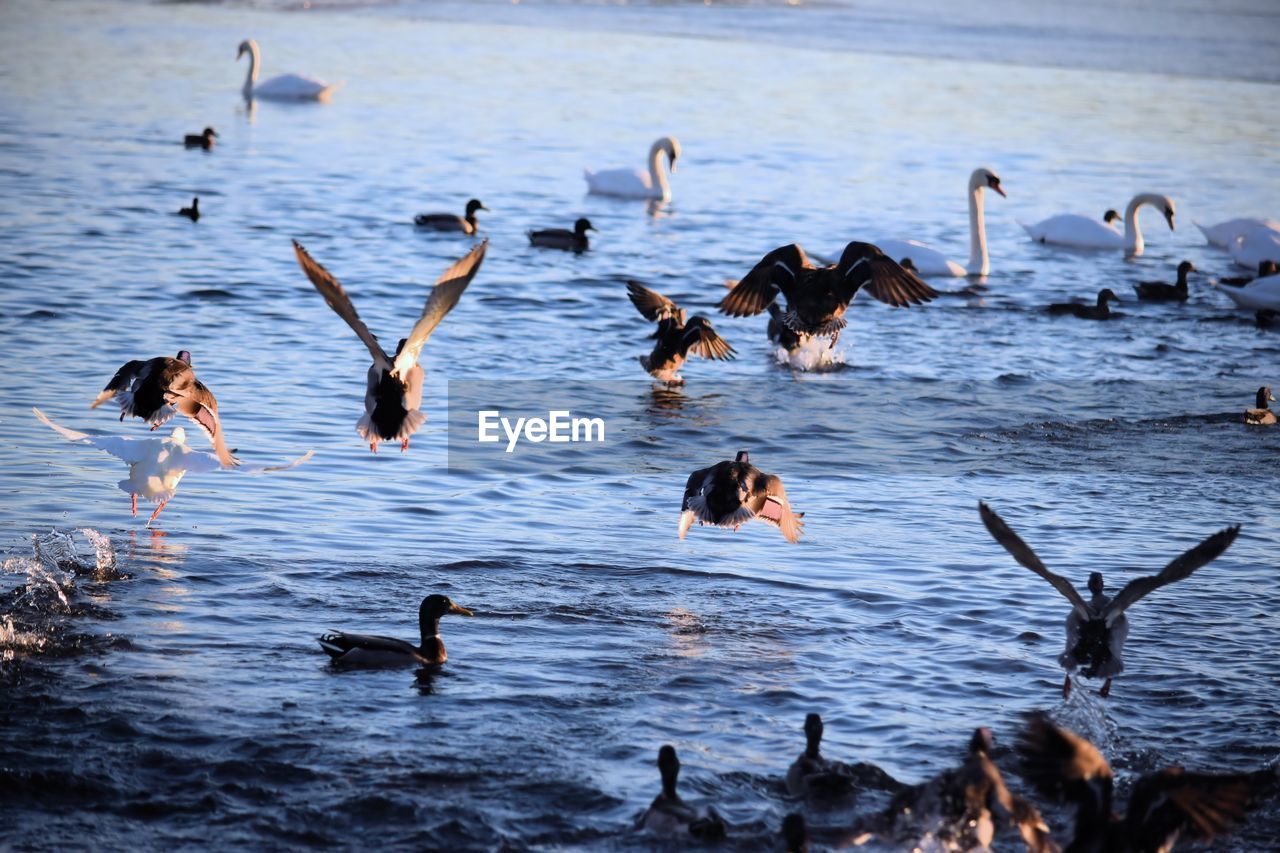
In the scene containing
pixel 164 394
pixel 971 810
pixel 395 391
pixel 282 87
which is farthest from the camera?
pixel 282 87

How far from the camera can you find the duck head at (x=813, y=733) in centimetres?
758

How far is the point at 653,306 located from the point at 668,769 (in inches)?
350

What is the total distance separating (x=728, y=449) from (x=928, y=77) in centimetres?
2385

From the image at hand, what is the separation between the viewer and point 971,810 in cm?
686

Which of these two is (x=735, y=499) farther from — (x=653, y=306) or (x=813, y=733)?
(x=653, y=306)

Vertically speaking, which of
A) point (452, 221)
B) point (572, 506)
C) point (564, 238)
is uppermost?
point (452, 221)

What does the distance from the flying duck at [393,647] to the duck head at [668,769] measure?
192 centimetres

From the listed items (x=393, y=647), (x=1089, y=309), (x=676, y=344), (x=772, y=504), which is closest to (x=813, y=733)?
(x=393, y=647)

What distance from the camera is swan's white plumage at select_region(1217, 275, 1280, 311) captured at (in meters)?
18.7

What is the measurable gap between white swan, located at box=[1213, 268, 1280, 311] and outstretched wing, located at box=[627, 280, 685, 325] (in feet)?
23.0

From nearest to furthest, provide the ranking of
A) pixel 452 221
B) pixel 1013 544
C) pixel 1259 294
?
pixel 1013 544 < pixel 1259 294 < pixel 452 221

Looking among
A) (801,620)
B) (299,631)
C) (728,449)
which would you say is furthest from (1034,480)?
(299,631)

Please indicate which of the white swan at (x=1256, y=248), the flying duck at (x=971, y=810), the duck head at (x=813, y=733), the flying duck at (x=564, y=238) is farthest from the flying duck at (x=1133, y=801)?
the white swan at (x=1256, y=248)

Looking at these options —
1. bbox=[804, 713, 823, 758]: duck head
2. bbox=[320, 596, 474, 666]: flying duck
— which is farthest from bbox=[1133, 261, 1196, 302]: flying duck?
bbox=[804, 713, 823, 758]: duck head
